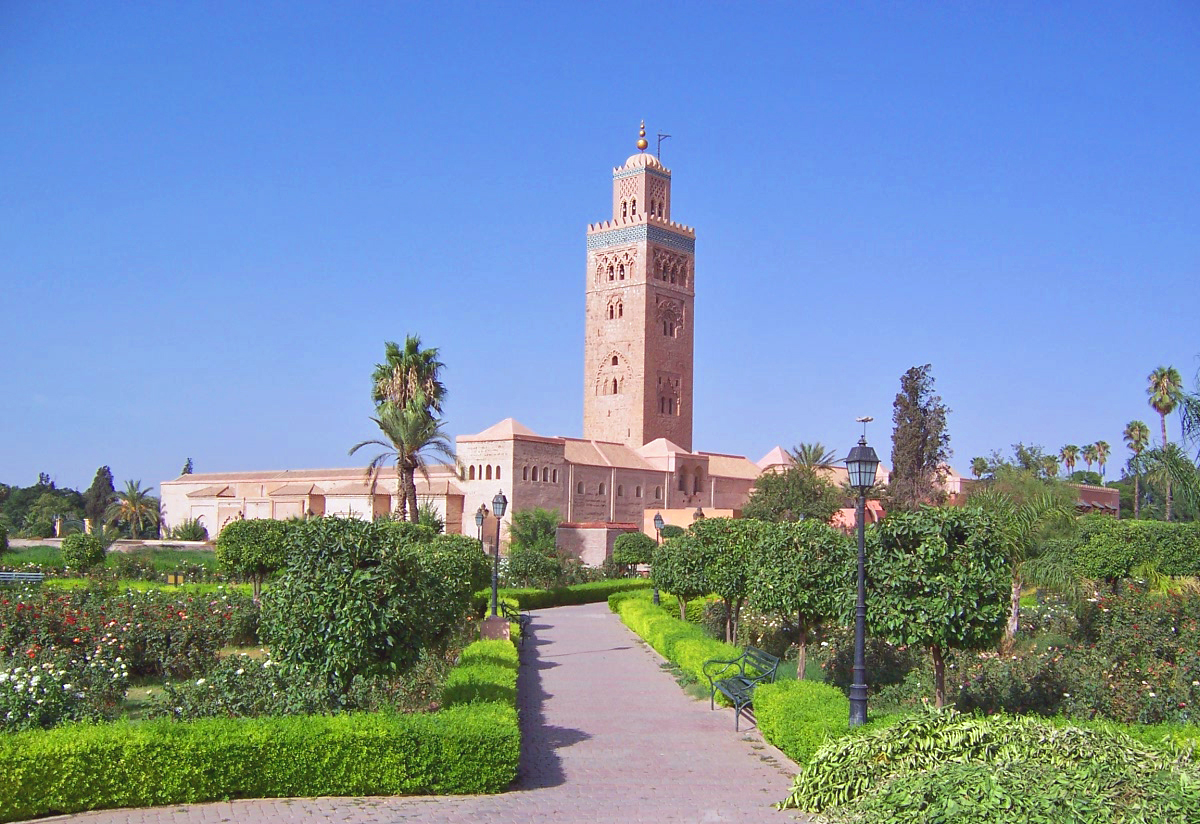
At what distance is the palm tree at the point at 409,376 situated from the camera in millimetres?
30125

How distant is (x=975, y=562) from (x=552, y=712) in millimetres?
4646

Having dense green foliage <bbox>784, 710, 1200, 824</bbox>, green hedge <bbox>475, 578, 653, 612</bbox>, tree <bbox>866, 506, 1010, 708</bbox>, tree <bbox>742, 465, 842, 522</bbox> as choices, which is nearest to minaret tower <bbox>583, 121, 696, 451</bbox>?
tree <bbox>742, 465, 842, 522</bbox>

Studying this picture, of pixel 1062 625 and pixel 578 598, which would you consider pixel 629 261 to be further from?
pixel 1062 625

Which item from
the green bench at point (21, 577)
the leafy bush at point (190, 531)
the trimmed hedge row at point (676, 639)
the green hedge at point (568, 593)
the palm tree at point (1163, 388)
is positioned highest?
the palm tree at point (1163, 388)

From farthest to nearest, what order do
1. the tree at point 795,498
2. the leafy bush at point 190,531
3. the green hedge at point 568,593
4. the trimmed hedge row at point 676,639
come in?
the leafy bush at point 190,531 → the tree at point 795,498 → the green hedge at point 568,593 → the trimmed hedge row at point 676,639

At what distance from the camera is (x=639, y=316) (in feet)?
178

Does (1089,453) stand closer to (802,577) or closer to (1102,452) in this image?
(1102,452)

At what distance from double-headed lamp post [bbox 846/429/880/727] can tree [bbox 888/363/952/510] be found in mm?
25375

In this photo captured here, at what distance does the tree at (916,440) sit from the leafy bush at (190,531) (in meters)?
27.8

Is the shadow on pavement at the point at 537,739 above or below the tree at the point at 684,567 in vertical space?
below

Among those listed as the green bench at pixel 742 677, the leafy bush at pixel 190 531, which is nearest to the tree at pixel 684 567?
the green bench at pixel 742 677

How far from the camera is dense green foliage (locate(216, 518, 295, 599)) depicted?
2173cm

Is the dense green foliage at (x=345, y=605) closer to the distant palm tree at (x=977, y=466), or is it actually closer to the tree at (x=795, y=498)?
the tree at (x=795, y=498)

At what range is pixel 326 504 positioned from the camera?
1677 inches
